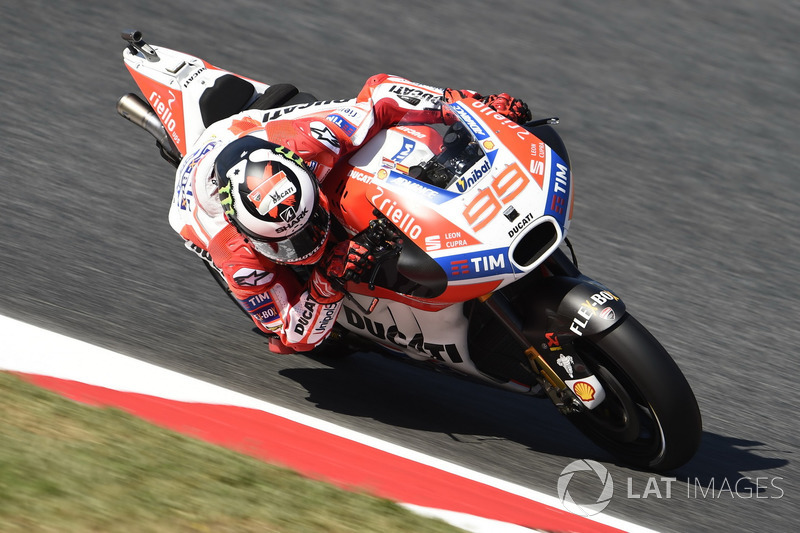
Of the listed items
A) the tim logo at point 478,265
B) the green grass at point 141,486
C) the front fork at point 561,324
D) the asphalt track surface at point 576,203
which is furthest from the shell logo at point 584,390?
the green grass at point 141,486

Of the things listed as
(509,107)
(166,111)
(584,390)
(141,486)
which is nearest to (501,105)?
(509,107)

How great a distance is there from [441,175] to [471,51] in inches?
185

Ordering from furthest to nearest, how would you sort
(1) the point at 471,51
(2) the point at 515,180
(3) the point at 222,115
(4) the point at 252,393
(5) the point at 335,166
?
(1) the point at 471,51
(3) the point at 222,115
(4) the point at 252,393
(5) the point at 335,166
(2) the point at 515,180

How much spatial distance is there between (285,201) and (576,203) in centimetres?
355

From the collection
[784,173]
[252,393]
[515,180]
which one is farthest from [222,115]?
[784,173]

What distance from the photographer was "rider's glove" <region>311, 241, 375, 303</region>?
407 cm

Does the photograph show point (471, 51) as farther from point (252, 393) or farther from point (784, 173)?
point (252, 393)

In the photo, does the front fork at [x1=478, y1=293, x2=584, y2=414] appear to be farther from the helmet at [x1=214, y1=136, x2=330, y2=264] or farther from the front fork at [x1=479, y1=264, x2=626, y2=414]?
→ the helmet at [x1=214, y1=136, x2=330, y2=264]

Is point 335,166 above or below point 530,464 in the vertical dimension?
above

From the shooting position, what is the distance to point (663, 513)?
427 cm

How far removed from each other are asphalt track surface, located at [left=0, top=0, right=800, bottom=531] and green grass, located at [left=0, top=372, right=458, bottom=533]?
0.99 metres

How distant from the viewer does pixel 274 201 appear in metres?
3.97

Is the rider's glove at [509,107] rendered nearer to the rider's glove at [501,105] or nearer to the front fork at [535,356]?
the rider's glove at [501,105]

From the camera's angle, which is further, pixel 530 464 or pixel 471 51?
pixel 471 51
